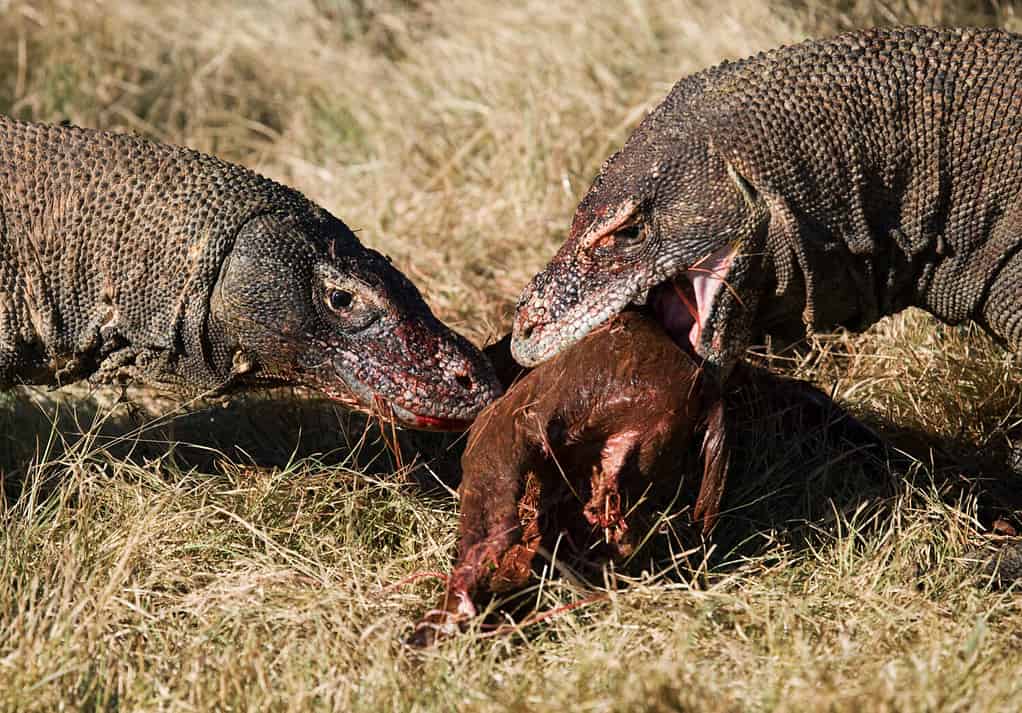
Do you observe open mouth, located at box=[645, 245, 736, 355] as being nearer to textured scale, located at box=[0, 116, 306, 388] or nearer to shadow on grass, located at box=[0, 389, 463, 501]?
shadow on grass, located at box=[0, 389, 463, 501]

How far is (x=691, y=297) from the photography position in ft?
14.3

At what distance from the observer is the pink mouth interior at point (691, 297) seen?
4.21m

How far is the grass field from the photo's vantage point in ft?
12.0

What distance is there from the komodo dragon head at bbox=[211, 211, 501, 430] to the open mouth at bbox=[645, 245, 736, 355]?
1.95 feet

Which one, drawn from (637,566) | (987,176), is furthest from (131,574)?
(987,176)

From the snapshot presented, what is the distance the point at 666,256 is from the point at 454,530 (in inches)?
47.4

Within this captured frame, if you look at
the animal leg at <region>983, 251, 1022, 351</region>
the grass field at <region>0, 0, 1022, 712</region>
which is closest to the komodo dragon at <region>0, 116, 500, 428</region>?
the grass field at <region>0, 0, 1022, 712</region>

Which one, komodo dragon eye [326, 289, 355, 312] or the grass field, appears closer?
the grass field

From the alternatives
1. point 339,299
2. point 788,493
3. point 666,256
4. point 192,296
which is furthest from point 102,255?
point 788,493

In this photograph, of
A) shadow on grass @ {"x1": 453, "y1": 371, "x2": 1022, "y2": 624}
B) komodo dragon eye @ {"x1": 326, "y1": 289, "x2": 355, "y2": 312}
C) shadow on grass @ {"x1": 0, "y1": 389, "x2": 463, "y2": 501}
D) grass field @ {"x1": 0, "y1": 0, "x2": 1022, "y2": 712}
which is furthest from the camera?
shadow on grass @ {"x1": 0, "y1": 389, "x2": 463, "y2": 501}

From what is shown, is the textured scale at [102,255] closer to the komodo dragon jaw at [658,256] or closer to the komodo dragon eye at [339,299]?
the komodo dragon eye at [339,299]

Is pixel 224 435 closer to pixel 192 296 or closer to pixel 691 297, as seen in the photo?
pixel 192 296

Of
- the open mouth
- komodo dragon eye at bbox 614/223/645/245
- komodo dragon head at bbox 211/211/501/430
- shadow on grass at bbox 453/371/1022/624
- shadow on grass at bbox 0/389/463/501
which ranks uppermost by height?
komodo dragon eye at bbox 614/223/645/245

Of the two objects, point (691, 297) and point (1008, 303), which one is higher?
point (1008, 303)
